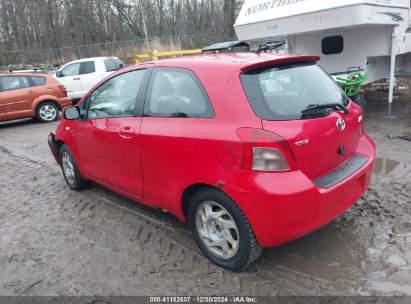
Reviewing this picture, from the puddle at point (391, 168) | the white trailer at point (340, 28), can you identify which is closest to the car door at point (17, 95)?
the white trailer at point (340, 28)

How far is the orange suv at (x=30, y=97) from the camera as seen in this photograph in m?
11.0

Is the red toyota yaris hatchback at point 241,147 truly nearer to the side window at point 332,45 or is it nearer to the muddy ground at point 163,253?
the muddy ground at point 163,253

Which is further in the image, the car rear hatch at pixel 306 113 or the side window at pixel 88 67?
the side window at pixel 88 67

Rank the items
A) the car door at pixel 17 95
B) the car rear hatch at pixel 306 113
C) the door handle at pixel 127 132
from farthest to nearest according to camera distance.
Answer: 1. the car door at pixel 17 95
2. the door handle at pixel 127 132
3. the car rear hatch at pixel 306 113

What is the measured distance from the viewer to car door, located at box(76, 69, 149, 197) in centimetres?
380

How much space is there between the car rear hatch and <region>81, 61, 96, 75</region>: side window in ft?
39.4

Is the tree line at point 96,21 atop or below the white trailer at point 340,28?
atop

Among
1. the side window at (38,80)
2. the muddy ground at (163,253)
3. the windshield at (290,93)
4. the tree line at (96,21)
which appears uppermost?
the tree line at (96,21)

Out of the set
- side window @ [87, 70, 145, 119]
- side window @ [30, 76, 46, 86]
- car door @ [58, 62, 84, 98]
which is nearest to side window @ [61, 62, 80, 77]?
car door @ [58, 62, 84, 98]

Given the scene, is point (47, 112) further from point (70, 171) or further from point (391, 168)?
point (391, 168)

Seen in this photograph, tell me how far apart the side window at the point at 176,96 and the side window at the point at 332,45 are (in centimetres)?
633

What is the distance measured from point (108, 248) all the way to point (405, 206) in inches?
121

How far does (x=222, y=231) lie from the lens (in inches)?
125

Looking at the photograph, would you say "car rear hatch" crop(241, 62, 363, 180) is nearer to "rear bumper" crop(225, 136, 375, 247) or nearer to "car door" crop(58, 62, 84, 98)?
"rear bumper" crop(225, 136, 375, 247)
